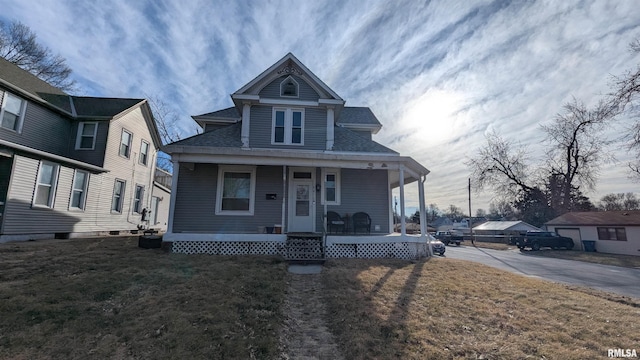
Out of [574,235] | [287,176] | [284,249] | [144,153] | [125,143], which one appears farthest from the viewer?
[574,235]

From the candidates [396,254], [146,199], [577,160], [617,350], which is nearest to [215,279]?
[396,254]

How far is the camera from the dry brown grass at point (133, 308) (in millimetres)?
3795

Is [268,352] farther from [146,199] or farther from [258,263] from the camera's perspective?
[146,199]

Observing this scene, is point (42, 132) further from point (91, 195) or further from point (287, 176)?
point (287, 176)

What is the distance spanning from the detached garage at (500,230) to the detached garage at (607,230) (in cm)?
498

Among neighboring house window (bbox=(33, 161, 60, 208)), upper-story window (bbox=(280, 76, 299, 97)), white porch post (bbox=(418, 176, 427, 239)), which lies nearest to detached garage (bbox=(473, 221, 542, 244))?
white porch post (bbox=(418, 176, 427, 239))

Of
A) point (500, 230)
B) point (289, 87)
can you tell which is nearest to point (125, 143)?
point (289, 87)

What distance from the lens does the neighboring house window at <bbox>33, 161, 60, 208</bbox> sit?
11.0 m

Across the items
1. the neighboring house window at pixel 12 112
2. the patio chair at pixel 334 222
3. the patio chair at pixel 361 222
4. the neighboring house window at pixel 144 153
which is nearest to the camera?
the neighboring house window at pixel 12 112

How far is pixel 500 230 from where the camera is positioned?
118 feet

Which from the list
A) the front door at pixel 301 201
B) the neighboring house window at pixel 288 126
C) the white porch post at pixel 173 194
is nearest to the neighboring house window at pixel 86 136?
the white porch post at pixel 173 194

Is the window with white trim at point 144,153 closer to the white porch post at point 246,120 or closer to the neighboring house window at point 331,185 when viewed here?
the white porch post at point 246,120

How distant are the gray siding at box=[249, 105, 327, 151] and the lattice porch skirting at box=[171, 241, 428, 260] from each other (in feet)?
14.5

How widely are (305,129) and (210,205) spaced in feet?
16.6
